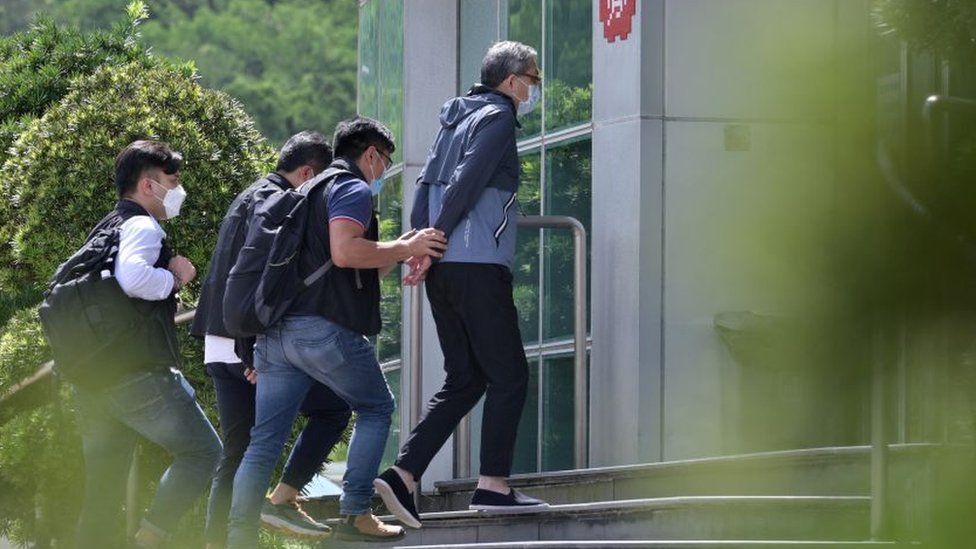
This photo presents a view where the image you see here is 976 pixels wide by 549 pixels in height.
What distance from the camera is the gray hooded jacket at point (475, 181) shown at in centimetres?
579

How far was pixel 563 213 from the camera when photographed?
8969 mm

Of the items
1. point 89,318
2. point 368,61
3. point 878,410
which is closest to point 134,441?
point 89,318

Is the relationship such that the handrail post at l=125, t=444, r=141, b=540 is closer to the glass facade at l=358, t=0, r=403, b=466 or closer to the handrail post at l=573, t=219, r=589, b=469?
the handrail post at l=573, t=219, r=589, b=469

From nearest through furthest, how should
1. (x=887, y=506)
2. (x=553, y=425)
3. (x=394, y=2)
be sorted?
(x=887, y=506) → (x=553, y=425) → (x=394, y=2)

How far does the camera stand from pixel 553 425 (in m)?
9.15

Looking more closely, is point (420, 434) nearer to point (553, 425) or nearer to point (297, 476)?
point (297, 476)

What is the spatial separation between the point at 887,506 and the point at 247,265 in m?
4.47

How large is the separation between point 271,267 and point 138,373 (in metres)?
0.70

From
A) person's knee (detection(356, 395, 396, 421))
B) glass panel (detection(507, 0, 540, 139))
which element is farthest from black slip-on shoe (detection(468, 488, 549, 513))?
glass panel (detection(507, 0, 540, 139))

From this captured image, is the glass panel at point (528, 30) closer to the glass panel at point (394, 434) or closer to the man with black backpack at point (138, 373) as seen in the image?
the glass panel at point (394, 434)

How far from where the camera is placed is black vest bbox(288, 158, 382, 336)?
5.49 m

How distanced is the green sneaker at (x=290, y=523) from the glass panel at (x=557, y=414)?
3.26 m

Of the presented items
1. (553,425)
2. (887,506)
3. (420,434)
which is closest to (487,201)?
(420,434)

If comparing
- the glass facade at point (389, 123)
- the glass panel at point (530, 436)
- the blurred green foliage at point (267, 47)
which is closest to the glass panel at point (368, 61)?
the glass facade at point (389, 123)
